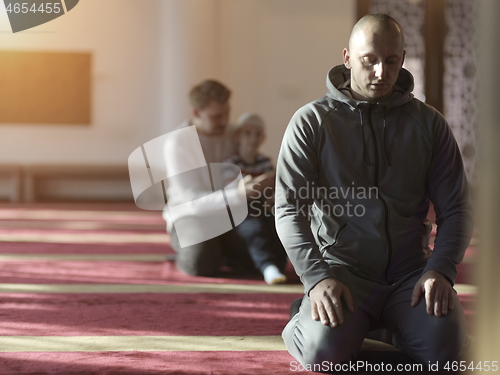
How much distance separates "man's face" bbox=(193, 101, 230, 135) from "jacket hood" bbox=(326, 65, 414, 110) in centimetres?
107

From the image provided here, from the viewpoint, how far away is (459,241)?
1418 mm

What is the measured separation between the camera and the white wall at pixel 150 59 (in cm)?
708

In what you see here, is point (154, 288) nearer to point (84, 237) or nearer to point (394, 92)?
point (394, 92)

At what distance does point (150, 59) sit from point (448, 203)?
6.18m

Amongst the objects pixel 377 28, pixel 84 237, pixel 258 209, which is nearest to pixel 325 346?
pixel 377 28

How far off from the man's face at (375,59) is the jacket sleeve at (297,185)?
168 millimetres

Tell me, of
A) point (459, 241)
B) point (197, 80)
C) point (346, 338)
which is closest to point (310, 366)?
point (346, 338)

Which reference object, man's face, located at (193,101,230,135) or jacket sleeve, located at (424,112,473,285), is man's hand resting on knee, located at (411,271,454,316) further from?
man's face, located at (193,101,230,135)

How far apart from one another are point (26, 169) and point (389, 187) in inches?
247

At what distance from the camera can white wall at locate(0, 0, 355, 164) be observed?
7.08m

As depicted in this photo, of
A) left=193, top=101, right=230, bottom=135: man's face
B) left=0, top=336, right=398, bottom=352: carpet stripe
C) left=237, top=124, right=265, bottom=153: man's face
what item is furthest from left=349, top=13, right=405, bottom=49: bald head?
left=237, top=124, right=265, bottom=153: man's face

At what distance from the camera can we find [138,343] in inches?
63.9

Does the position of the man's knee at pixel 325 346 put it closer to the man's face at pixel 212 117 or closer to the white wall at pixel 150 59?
the man's face at pixel 212 117

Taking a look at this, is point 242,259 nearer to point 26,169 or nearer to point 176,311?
point 176,311
